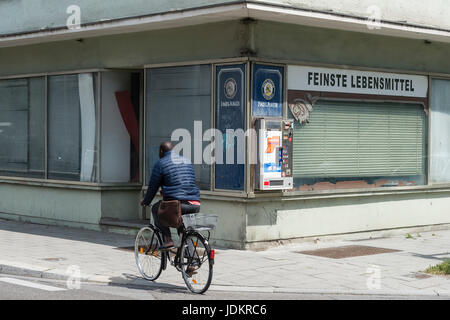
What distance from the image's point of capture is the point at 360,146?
13523 mm

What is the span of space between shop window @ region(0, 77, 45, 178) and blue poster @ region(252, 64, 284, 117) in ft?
18.7

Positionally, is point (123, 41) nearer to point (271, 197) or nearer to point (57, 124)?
point (57, 124)

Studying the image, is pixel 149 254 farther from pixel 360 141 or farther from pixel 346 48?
pixel 346 48

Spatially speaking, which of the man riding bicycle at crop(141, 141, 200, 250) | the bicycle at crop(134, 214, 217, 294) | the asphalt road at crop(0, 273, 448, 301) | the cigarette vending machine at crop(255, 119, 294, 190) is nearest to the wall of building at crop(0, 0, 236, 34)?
the cigarette vending machine at crop(255, 119, 294, 190)

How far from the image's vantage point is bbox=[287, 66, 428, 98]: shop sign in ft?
41.2

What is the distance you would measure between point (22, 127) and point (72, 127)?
1.87m

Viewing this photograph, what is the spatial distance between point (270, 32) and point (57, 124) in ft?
18.0

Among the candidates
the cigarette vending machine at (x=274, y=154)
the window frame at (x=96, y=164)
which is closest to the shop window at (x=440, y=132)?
the cigarette vending machine at (x=274, y=154)

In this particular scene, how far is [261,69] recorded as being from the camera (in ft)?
→ 39.3

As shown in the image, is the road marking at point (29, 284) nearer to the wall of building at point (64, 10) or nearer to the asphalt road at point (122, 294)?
the asphalt road at point (122, 294)

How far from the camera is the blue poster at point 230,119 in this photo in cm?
1195

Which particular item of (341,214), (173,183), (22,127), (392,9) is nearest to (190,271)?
(173,183)

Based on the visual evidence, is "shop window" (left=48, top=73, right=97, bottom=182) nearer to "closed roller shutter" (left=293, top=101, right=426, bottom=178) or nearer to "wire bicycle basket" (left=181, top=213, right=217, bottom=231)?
"closed roller shutter" (left=293, top=101, right=426, bottom=178)

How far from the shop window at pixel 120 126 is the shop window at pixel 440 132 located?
5966 mm
